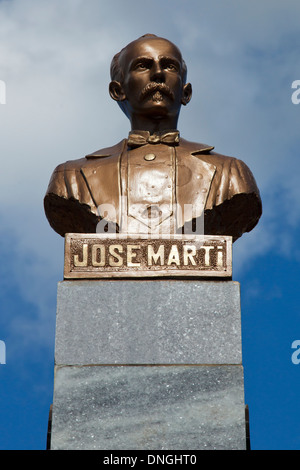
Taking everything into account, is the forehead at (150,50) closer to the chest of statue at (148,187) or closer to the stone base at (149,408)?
the chest of statue at (148,187)

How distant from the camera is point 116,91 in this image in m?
11.8

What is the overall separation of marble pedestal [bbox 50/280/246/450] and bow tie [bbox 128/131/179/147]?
2202 millimetres

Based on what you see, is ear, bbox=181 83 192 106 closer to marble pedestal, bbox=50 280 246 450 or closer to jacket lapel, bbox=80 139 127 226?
jacket lapel, bbox=80 139 127 226

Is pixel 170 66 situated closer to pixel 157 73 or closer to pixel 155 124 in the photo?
pixel 157 73

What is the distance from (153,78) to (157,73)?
0.22 feet

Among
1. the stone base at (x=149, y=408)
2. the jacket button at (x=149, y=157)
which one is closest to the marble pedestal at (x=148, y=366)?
the stone base at (x=149, y=408)

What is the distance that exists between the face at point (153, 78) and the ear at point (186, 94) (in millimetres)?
97

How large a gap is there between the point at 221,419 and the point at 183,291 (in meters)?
1.14

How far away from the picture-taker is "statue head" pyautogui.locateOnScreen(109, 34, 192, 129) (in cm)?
1136

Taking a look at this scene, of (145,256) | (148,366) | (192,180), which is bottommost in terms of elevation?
(148,366)

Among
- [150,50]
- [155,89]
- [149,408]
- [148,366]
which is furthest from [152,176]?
[149,408]

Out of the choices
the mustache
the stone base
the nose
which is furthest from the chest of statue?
the stone base

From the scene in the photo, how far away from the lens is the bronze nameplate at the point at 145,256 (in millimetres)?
9688
